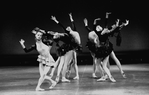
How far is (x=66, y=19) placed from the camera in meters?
16.4

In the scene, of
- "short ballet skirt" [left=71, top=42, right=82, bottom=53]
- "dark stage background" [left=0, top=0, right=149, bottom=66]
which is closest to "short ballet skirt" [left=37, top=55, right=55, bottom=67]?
"short ballet skirt" [left=71, top=42, right=82, bottom=53]

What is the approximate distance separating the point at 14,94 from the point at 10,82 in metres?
1.98

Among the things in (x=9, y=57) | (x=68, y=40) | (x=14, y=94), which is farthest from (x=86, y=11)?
(x=14, y=94)

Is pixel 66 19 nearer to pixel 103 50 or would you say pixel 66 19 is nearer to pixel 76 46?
pixel 76 46

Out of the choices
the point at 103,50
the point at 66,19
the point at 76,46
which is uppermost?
the point at 66,19

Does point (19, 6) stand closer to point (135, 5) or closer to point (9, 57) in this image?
point (9, 57)

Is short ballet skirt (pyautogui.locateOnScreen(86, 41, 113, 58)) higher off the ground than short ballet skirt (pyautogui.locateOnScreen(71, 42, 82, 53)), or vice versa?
short ballet skirt (pyautogui.locateOnScreen(71, 42, 82, 53))

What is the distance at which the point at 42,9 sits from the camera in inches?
640

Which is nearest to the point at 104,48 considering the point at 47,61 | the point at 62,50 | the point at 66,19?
the point at 62,50

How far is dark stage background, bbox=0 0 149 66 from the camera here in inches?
634

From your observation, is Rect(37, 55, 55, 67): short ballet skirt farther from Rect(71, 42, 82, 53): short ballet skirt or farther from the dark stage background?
the dark stage background

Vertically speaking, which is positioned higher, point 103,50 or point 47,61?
point 103,50

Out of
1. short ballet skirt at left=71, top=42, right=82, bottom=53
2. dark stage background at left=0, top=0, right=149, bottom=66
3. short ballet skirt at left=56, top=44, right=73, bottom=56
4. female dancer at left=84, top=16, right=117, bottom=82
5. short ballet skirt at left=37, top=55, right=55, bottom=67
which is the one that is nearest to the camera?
short ballet skirt at left=37, top=55, right=55, bottom=67

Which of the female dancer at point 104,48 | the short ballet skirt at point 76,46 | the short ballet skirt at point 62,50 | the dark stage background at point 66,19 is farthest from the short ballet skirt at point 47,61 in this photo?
the dark stage background at point 66,19
